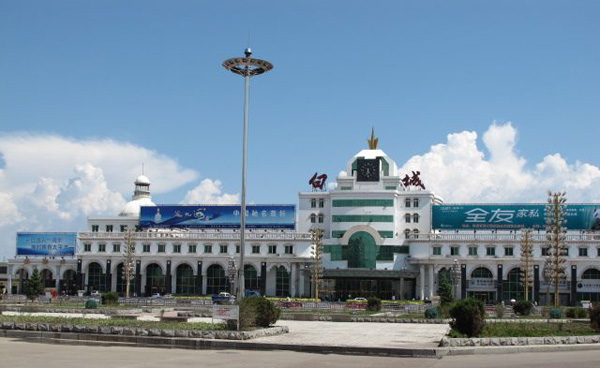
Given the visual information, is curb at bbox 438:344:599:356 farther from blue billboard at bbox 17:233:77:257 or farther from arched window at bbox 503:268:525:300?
blue billboard at bbox 17:233:77:257

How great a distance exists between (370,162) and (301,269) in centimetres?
1629

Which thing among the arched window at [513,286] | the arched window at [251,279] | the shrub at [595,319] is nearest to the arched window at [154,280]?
the arched window at [251,279]

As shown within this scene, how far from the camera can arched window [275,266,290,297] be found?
9826 centimetres

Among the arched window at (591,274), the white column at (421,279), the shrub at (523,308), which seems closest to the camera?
the shrub at (523,308)

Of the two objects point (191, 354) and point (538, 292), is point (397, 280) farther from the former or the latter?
point (191, 354)

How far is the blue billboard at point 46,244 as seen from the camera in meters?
110

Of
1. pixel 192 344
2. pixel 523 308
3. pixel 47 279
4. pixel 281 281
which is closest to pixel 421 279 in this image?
pixel 281 281

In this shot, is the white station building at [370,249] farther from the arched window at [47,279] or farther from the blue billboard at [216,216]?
the arched window at [47,279]

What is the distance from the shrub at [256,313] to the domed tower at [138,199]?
79479 millimetres

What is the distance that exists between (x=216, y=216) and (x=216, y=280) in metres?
10.0

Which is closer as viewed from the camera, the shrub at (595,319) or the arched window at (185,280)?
the shrub at (595,319)

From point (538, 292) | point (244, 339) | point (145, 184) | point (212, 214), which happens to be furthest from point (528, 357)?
point (145, 184)

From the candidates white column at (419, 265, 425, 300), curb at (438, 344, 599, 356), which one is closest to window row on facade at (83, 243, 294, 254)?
white column at (419, 265, 425, 300)

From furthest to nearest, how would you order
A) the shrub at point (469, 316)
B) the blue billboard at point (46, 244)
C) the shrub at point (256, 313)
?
the blue billboard at point (46, 244)
the shrub at point (256, 313)
the shrub at point (469, 316)
